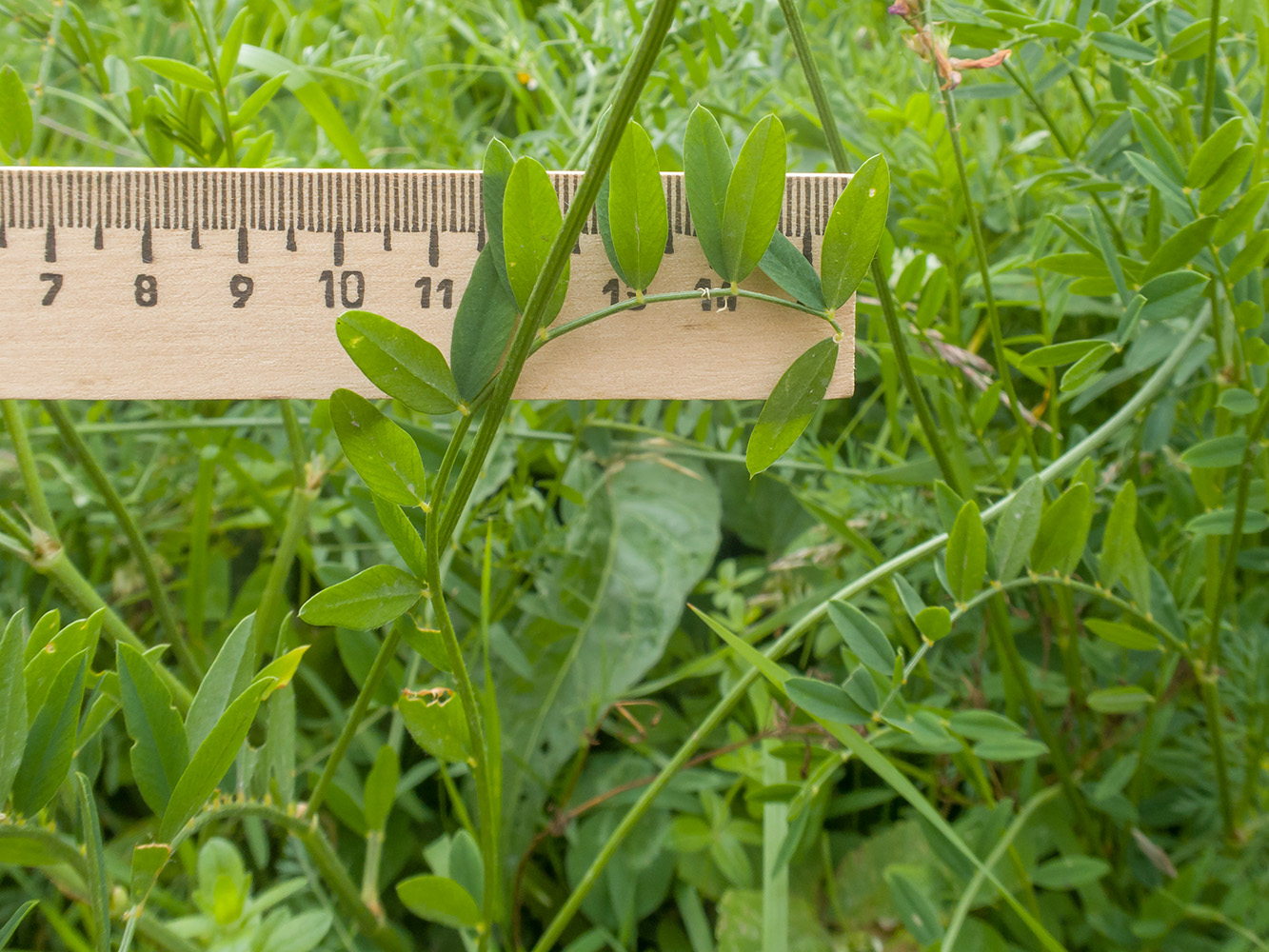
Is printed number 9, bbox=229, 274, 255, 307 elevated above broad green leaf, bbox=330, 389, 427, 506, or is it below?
above

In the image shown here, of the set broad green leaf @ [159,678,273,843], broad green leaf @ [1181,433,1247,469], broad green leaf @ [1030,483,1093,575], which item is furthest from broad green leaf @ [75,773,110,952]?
broad green leaf @ [1181,433,1247,469]

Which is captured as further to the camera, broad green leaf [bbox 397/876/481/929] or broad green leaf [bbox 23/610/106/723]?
broad green leaf [bbox 397/876/481/929]

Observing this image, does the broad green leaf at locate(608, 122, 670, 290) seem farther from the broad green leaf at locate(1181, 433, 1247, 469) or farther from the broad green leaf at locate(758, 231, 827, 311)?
the broad green leaf at locate(1181, 433, 1247, 469)

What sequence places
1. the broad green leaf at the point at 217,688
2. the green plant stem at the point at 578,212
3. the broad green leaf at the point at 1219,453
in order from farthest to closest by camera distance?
the broad green leaf at the point at 1219,453
the broad green leaf at the point at 217,688
the green plant stem at the point at 578,212

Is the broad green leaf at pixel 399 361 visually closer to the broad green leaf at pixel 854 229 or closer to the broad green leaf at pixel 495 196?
the broad green leaf at pixel 495 196

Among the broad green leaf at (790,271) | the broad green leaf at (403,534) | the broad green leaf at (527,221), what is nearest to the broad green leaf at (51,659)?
the broad green leaf at (403,534)

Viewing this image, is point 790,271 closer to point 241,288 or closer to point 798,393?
point 798,393

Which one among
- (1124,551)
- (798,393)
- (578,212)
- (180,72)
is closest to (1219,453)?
(1124,551)

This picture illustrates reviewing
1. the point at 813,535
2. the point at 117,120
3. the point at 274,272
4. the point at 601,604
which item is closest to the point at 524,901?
the point at 601,604
